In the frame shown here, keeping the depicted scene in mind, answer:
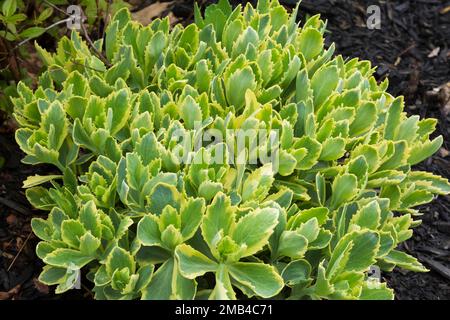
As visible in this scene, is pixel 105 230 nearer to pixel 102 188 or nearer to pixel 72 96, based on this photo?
pixel 102 188

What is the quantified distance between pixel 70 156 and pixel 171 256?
0.58m

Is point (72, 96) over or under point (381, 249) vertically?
over

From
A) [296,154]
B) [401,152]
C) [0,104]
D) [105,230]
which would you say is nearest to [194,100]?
[296,154]

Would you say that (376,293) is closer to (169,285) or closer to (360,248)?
(360,248)

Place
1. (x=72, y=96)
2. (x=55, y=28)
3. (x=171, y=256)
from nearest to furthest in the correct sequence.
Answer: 1. (x=171, y=256)
2. (x=72, y=96)
3. (x=55, y=28)

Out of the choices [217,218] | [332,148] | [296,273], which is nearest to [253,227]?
[217,218]

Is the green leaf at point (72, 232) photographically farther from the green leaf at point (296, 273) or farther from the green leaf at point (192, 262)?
the green leaf at point (296, 273)

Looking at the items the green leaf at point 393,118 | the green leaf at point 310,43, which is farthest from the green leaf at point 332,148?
the green leaf at point 310,43

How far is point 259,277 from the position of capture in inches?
70.9

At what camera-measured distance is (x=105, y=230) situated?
6.36 ft

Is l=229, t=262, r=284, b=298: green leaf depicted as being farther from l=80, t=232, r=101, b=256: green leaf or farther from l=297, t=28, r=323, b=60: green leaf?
l=297, t=28, r=323, b=60: green leaf

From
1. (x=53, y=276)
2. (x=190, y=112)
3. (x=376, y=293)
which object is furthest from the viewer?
(x=190, y=112)

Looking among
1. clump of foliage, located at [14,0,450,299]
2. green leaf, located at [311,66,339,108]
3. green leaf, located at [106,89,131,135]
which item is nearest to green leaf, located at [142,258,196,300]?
clump of foliage, located at [14,0,450,299]

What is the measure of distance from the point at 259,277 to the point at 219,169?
35 cm
